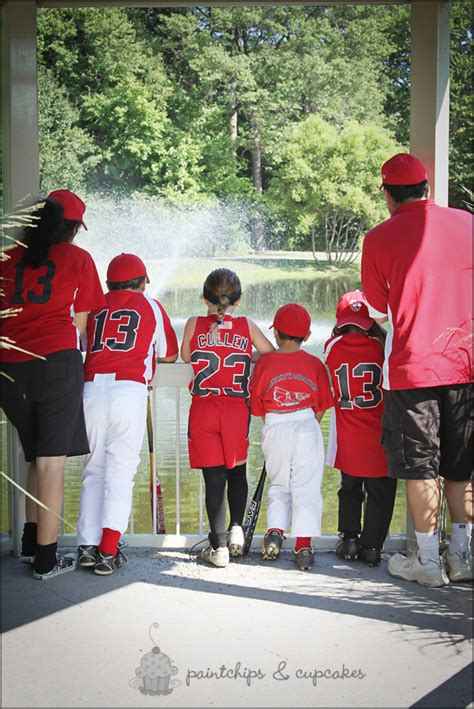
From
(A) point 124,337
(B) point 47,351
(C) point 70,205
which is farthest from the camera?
(A) point 124,337

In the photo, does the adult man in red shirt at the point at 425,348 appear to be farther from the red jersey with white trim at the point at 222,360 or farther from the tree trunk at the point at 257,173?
the tree trunk at the point at 257,173

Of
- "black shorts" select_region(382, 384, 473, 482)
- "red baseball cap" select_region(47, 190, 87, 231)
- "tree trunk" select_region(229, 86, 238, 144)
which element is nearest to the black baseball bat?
"black shorts" select_region(382, 384, 473, 482)

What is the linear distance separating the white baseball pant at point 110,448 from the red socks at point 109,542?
0.02 meters

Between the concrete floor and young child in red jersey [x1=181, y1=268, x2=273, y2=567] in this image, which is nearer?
the concrete floor

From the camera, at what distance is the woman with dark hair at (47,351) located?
2861 millimetres

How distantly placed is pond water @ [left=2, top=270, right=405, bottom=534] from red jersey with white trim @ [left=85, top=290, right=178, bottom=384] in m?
2.62

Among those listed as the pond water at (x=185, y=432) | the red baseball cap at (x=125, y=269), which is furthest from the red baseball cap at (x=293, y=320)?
the pond water at (x=185, y=432)

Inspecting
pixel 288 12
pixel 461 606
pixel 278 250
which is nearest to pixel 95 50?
pixel 288 12

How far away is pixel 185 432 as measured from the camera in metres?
7.71

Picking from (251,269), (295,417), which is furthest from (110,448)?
(251,269)

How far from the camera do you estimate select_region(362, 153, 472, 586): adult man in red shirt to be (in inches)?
109

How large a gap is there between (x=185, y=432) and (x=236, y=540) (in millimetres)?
4534

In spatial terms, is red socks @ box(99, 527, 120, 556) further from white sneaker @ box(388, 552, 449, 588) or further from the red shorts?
white sneaker @ box(388, 552, 449, 588)

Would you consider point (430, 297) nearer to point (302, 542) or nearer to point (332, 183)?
point (302, 542)
